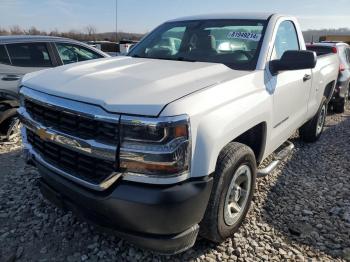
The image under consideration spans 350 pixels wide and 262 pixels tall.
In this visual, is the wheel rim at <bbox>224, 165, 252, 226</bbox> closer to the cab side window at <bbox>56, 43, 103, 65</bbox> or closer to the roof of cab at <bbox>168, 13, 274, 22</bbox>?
the roof of cab at <bbox>168, 13, 274, 22</bbox>

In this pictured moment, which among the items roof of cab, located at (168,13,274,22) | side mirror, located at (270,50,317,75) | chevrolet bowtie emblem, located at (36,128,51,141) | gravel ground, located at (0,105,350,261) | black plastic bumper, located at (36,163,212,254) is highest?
roof of cab, located at (168,13,274,22)

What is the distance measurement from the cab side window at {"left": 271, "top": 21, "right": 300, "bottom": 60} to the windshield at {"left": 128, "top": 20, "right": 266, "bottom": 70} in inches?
9.1

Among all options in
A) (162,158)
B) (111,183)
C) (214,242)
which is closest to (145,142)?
(162,158)

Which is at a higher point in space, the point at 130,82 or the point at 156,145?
the point at 130,82

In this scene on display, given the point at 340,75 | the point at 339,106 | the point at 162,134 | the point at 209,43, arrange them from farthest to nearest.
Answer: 1. the point at 339,106
2. the point at 340,75
3. the point at 209,43
4. the point at 162,134

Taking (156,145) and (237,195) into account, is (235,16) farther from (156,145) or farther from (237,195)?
(156,145)

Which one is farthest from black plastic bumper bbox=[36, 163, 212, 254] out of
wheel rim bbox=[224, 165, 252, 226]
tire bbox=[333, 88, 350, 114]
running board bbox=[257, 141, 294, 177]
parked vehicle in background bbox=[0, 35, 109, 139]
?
tire bbox=[333, 88, 350, 114]

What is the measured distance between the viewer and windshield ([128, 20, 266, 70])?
3.37 metres

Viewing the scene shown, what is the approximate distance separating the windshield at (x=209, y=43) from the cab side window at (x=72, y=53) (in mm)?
2524

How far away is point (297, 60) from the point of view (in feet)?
10.1

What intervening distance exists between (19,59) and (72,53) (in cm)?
104

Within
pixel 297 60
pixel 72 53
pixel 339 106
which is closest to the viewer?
pixel 297 60

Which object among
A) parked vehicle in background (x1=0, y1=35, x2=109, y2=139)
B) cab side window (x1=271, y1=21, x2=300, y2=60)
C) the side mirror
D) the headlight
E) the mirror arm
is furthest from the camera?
parked vehicle in background (x1=0, y1=35, x2=109, y2=139)

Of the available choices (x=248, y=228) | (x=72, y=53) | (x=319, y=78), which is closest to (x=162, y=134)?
(x=248, y=228)
